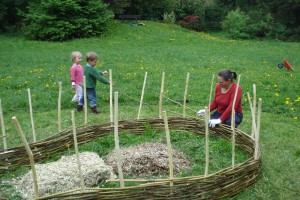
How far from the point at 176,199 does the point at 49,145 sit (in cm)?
190

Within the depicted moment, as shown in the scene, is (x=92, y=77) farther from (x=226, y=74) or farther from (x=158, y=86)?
(x=226, y=74)

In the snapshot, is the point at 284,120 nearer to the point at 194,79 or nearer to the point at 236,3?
the point at 194,79

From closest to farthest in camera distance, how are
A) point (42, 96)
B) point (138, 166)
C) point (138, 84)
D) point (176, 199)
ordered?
point (176, 199)
point (138, 166)
point (42, 96)
point (138, 84)

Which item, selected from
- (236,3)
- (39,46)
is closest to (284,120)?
(39,46)

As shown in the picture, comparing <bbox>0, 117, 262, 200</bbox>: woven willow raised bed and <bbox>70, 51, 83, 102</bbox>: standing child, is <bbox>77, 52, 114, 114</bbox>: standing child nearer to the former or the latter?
<bbox>70, 51, 83, 102</bbox>: standing child

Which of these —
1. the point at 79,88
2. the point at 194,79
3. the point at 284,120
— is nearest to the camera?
the point at 284,120

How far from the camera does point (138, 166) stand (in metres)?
3.84

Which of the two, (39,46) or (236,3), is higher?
(236,3)

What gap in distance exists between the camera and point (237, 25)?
22.4 metres

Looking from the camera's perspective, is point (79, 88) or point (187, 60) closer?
point (79, 88)

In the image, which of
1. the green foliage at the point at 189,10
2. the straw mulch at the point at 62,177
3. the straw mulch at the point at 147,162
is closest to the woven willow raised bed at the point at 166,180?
the straw mulch at the point at 62,177

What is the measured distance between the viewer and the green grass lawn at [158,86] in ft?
14.5

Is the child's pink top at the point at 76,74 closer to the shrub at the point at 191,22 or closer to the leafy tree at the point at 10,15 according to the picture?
the leafy tree at the point at 10,15

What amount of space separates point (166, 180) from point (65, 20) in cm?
1538
